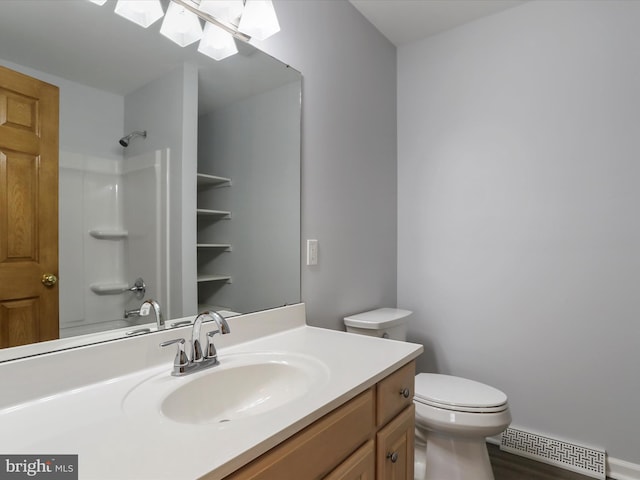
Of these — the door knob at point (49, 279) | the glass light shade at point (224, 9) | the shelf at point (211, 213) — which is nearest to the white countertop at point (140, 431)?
the door knob at point (49, 279)

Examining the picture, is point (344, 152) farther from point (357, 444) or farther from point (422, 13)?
point (357, 444)

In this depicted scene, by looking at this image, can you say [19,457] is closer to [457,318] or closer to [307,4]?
[307,4]

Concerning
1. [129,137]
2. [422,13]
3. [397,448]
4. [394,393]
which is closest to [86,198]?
[129,137]

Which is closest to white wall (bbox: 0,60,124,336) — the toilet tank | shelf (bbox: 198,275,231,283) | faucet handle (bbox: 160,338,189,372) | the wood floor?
Answer: faucet handle (bbox: 160,338,189,372)

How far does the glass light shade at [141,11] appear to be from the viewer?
101 centimetres

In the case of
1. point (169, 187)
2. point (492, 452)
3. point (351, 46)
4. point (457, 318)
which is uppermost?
point (351, 46)

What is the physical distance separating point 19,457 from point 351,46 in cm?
201

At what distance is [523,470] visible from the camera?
172 centimetres

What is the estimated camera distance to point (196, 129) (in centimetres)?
120

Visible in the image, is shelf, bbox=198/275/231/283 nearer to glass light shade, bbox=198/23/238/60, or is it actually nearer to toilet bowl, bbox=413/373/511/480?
glass light shade, bbox=198/23/238/60

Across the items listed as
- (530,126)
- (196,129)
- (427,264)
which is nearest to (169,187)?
(196,129)

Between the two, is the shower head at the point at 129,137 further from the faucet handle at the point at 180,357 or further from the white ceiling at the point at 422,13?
the white ceiling at the point at 422,13

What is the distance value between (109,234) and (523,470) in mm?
2086

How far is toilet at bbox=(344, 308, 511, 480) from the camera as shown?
1.43 metres
